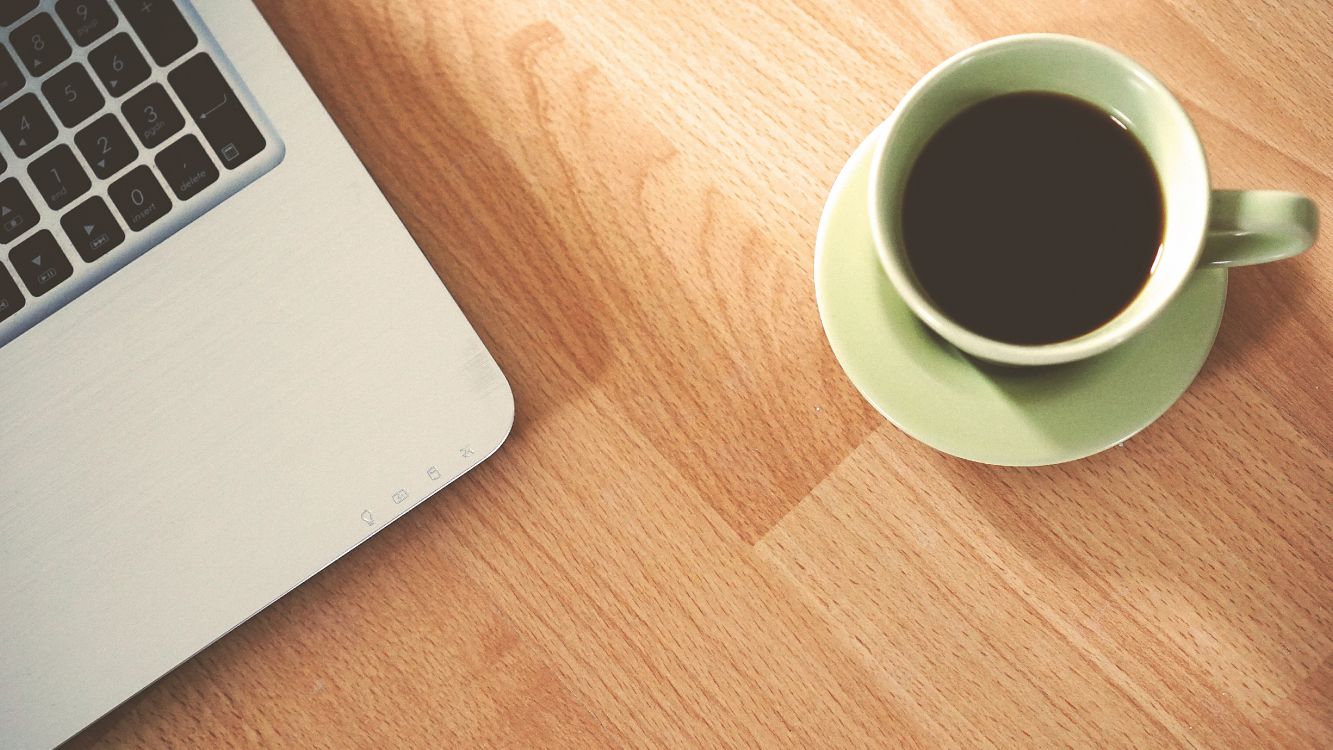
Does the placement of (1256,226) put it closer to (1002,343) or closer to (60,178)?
(1002,343)

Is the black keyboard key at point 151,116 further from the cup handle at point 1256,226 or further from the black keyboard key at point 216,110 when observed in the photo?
the cup handle at point 1256,226

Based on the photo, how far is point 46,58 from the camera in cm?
46

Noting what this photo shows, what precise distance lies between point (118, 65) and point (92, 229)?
0.08 meters

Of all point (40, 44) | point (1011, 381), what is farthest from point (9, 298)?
point (1011, 381)

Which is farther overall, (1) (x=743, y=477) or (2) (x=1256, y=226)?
(1) (x=743, y=477)

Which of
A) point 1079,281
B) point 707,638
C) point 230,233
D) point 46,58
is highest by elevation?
point 46,58

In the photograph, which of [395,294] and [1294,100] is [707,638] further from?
[1294,100]

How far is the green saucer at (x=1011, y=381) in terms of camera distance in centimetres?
43

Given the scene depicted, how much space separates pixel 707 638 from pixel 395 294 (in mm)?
247

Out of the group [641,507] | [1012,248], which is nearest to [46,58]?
[641,507]

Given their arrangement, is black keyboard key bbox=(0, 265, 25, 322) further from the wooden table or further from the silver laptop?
the wooden table

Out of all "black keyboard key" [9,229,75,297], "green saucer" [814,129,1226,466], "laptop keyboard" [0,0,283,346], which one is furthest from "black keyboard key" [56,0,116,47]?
"green saucer" [814,129,1226,466]

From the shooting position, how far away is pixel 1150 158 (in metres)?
0.41

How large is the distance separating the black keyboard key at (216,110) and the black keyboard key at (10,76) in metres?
0.08
